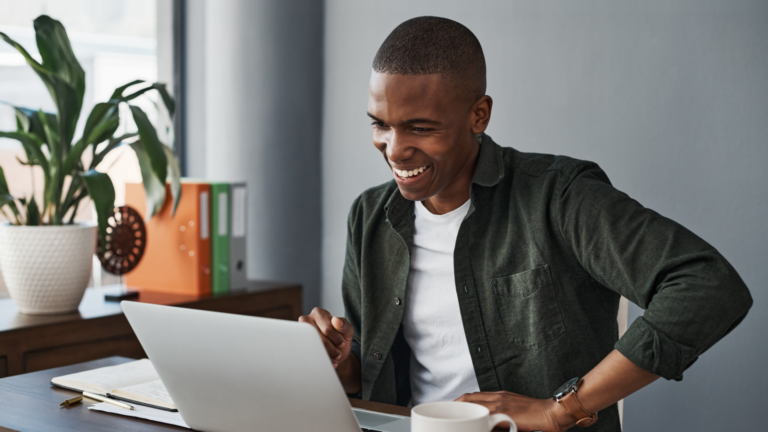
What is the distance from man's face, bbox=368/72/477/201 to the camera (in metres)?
1.26

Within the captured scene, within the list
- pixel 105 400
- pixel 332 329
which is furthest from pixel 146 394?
pixel 332 329

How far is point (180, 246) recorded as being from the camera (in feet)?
7.30

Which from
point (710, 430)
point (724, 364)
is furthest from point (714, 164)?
point (710, 430)

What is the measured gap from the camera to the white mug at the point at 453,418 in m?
0.77

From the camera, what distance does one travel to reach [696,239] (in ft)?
3.64

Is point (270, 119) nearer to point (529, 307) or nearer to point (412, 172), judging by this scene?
point (412, 172)

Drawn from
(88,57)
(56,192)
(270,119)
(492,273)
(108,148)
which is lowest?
(492,273)

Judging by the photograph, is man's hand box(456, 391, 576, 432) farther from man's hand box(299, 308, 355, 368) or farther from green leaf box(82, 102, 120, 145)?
green leaf box(82, 102, 120, 145)

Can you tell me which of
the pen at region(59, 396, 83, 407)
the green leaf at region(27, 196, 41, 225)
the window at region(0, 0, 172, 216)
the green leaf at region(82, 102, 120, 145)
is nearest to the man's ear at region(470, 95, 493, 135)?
the pen at region(59, 396, 83, 407)

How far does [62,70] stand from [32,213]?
0.38 meters

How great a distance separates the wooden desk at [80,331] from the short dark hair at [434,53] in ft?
3.51

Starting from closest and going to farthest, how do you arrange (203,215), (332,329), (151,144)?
(332,329)
(151,144)
(203,215)

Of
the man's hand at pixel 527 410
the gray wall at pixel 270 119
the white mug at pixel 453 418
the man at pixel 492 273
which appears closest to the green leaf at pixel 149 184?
the gray wall at pixel 270 119

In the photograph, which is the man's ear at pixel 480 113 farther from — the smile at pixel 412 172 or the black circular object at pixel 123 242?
the black circular object at pixel 123 242
